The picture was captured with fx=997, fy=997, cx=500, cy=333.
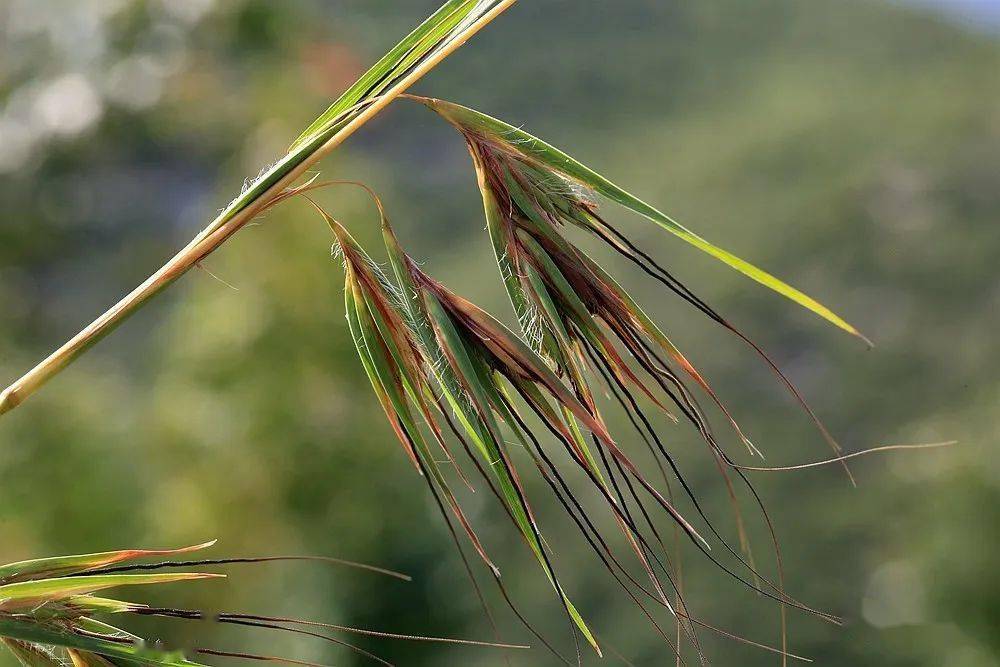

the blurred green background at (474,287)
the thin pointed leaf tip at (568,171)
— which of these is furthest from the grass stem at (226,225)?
the blurred green background at (474,287)

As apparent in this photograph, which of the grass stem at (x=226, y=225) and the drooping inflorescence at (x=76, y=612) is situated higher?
the grass stem at (x=226, y=225)

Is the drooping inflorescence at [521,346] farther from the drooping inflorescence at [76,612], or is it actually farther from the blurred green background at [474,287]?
the blurred green background at [474,287]

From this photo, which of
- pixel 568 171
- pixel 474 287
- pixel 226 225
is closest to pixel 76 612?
pixel 226 225

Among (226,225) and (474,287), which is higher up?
(474,287)

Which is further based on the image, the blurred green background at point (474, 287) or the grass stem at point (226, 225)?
the blurred green background at point (474, 287)

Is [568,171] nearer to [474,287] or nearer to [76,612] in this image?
[76,612]

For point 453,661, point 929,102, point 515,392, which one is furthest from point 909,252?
point 515,392

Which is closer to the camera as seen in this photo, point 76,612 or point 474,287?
point 76,612

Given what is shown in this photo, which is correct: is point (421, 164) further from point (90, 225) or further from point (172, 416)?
point (172, 416)
